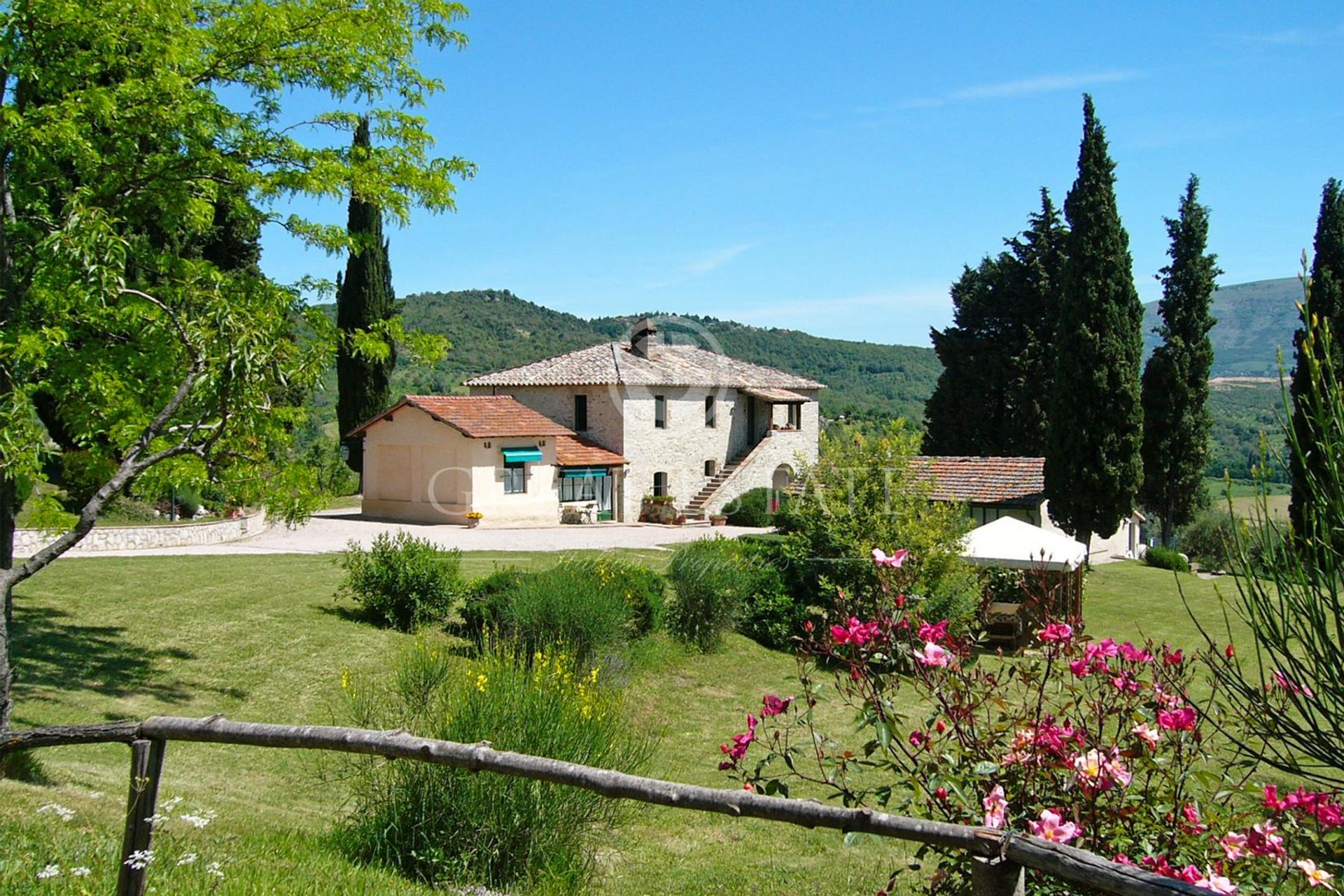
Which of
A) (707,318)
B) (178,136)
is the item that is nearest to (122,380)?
(178,136)

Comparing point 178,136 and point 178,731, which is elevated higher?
point 178,136

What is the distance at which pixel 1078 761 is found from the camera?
3.92 meters

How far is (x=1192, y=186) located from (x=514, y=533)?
2565cm

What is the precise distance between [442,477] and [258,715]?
2254cm

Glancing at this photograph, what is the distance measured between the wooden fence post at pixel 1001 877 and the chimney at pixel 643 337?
124 feet

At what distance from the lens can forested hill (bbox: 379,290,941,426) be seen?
75.8 m

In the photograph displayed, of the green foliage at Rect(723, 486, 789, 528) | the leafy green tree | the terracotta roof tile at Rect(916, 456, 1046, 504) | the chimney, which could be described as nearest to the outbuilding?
the green foliage at Rect(723, 486, 789, 528)

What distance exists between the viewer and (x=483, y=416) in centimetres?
3450

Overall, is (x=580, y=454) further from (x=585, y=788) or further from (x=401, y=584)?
(x=585, y=788)

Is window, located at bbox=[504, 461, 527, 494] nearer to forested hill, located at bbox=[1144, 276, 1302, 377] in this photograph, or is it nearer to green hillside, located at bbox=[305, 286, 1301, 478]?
green hillside, located at bbox=[305, 286, 1301, 478]

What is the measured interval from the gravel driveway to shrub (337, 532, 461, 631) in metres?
5.40

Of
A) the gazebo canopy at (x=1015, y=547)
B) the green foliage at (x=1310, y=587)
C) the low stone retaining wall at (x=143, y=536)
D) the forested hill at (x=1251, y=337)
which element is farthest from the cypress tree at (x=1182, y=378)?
the forested hill at (x=1251, y=337)

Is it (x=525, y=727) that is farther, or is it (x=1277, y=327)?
(x=1277, y=327)

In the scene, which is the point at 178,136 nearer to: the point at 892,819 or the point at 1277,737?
the point at 892,819
